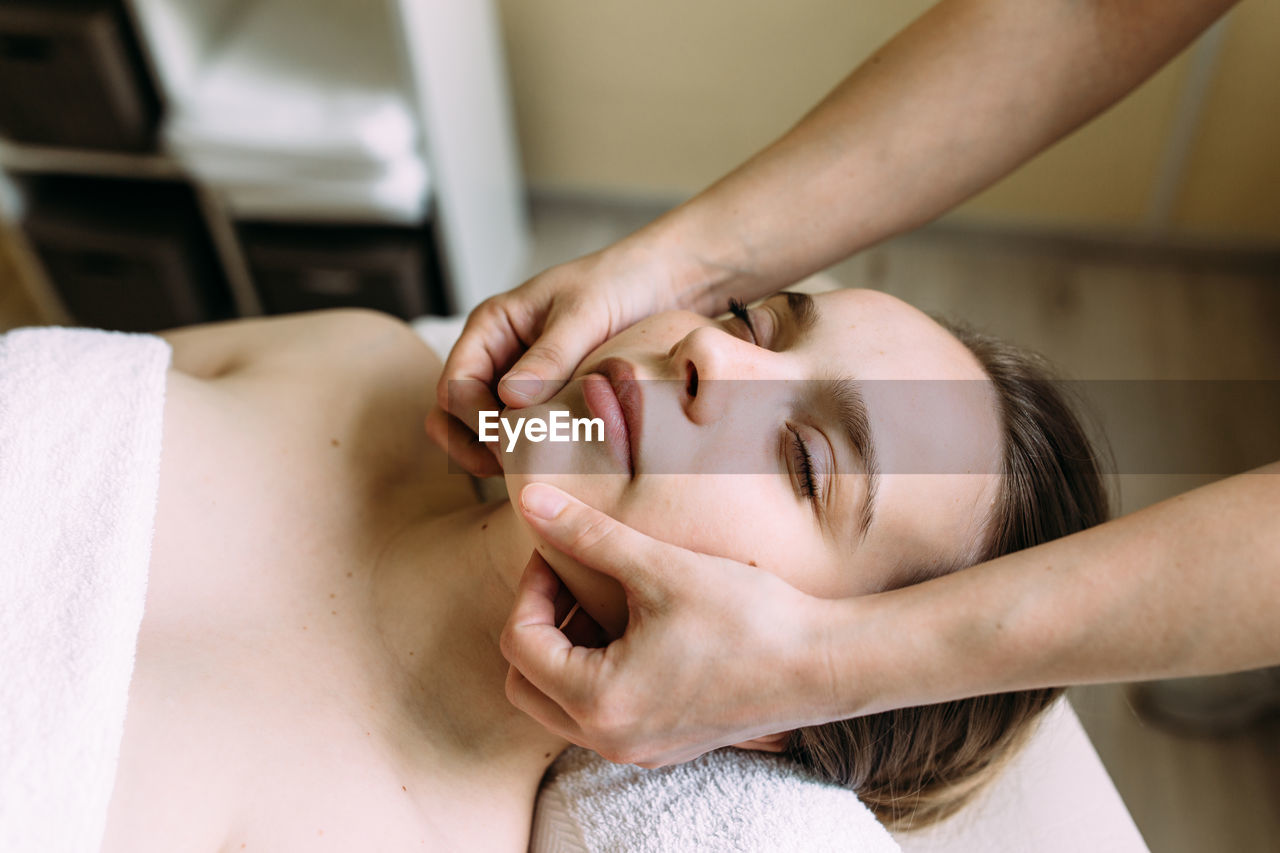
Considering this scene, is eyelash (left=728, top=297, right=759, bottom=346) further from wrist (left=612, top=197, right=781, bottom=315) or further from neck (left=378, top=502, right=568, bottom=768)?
neck (left=378, top=502, right=568, bottom=768)

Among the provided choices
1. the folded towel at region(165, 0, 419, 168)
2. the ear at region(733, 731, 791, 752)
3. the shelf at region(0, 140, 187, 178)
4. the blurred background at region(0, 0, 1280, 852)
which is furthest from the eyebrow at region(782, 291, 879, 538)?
the shelf at region(0, 140, 187, 178)

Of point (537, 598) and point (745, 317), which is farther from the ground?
point (745, 317)

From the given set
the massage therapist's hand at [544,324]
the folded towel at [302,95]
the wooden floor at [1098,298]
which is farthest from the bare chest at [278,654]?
the wooden floor at [1098,298]

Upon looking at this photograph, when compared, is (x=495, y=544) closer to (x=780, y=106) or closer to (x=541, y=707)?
(x=541, y=707)

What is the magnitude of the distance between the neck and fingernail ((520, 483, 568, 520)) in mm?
149

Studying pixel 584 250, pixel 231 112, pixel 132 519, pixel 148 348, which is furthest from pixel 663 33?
pixel 132 519

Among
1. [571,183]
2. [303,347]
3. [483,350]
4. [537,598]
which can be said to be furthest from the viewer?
[571,183]

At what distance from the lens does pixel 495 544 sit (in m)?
0.97

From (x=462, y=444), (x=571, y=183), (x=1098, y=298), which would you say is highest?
(x=462, y=444)

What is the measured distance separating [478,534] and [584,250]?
1678 millimetres

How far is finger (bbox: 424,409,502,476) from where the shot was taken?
42.2 inches

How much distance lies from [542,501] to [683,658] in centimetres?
17

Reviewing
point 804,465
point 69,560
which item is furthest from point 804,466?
point 69,560

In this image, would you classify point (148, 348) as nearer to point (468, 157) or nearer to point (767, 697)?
point (767, 697)
